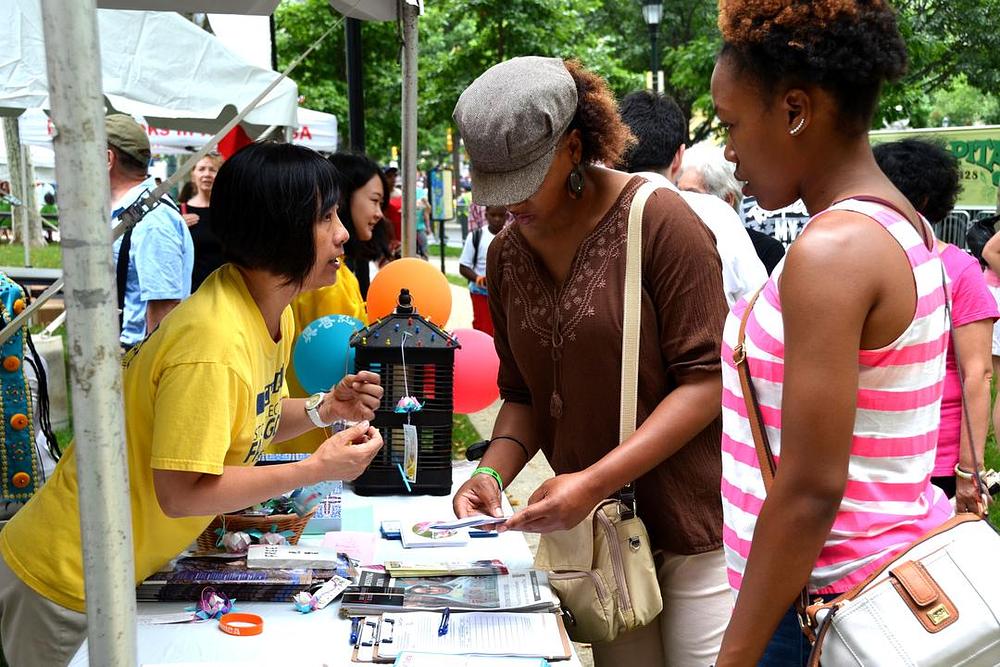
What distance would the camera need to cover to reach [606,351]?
6.61ft

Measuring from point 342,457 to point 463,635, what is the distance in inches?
17.3

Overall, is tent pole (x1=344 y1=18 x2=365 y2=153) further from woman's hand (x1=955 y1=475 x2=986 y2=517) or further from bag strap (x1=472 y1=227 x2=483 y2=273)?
woman's hand (x1=955 y1=475 x2=986 y2=517)

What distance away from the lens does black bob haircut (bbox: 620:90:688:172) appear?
3.65m

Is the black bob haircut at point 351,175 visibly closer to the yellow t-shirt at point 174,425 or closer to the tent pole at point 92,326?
the yellow t-shirt at point 174,425

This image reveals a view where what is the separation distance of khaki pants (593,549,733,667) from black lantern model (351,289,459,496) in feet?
3.59

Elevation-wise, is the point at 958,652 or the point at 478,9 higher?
the point at 478,9

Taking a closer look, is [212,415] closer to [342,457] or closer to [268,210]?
[342,457]

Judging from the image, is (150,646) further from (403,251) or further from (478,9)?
(478,9)

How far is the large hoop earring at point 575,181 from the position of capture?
208 cm

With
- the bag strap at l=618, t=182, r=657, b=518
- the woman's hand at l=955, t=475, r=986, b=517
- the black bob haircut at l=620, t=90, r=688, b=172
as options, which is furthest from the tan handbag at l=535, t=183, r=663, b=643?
the black bob haircut at l=620, t=90, r=688, b=172

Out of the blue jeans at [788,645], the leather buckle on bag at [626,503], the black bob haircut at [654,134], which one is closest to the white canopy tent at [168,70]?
the black bob haircut at [654,134]

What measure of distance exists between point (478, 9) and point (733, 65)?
12535mm

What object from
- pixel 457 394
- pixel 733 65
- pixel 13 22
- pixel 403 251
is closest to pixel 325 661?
pixel 733 65

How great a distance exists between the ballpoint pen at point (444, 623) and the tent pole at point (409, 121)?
8.82ft
